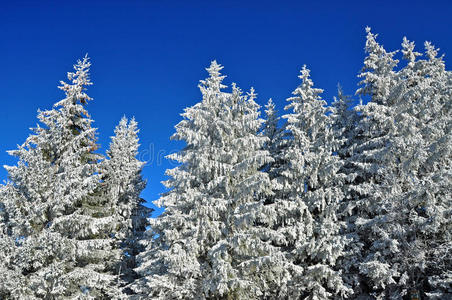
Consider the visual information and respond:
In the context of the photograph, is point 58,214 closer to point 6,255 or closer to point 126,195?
point 6,255

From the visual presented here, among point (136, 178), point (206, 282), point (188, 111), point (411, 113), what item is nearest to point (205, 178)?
point (188, 111)

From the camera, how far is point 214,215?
1422 centimetres

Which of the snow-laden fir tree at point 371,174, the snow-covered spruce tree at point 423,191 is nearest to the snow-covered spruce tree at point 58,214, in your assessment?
the snow-laden fir tree at point 371,174

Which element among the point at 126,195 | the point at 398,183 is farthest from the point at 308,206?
the point at 126,195

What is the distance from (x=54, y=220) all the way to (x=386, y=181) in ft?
49.8

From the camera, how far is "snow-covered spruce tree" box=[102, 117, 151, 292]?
19.2m

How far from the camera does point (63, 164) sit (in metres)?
15.8

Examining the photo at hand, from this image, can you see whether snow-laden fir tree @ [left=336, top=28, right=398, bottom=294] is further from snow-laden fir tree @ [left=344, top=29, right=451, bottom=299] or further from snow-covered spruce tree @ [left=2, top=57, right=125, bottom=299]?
snow-covered spruce tree @ [left=2, top=57, right=125, bottom=299]

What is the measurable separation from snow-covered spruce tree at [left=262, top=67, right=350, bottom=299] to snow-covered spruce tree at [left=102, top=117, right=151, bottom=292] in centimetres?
912

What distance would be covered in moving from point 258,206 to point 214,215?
2.07 metres

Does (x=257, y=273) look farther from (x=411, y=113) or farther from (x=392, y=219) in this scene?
(x=411, y=113)

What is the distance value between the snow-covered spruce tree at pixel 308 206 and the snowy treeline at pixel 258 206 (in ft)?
0.24

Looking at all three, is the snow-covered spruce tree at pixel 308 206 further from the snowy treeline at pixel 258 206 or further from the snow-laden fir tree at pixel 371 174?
the snow-laden fir tree at pixel 371 174

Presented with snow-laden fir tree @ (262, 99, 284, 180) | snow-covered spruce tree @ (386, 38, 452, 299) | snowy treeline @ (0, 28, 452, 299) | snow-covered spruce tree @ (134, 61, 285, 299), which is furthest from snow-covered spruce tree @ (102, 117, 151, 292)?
snow-covered spruce tree @ (386, 38, 452, 299)
